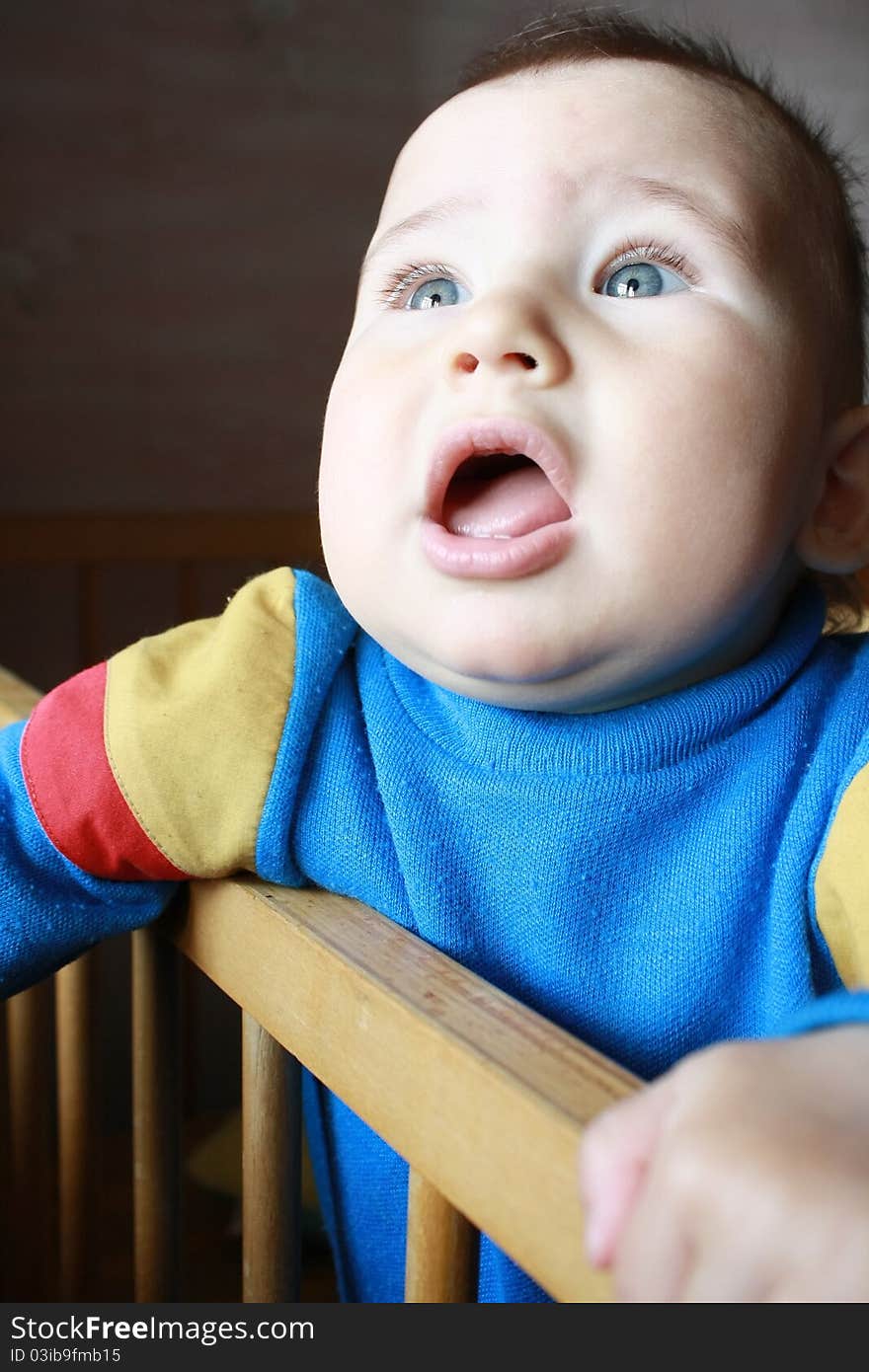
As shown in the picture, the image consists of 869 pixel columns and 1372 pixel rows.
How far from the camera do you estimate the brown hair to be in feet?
1.86

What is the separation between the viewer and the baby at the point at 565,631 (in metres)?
0.49

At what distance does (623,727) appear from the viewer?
22.0 inches

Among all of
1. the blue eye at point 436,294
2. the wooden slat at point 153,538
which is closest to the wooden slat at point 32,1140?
the blue eye at point 436,294

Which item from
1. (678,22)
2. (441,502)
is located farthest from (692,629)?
(678,22)

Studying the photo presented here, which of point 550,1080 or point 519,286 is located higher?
point 519,286

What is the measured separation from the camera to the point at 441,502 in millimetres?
502

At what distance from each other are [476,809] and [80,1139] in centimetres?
34

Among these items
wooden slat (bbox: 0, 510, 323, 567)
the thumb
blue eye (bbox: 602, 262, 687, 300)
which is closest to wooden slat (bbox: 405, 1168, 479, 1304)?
the thumb

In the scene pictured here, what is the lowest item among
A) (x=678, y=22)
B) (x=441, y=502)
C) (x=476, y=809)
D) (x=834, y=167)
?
(x=476, y=809)

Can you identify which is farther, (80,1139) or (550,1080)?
(80,1139)

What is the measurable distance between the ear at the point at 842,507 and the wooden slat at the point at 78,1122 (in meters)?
0.44

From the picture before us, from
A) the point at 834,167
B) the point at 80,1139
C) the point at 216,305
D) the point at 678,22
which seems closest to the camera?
the point at 834,167

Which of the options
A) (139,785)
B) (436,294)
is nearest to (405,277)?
(436,294)

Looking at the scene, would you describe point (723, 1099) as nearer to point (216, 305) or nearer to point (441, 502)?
point (441, 502)
